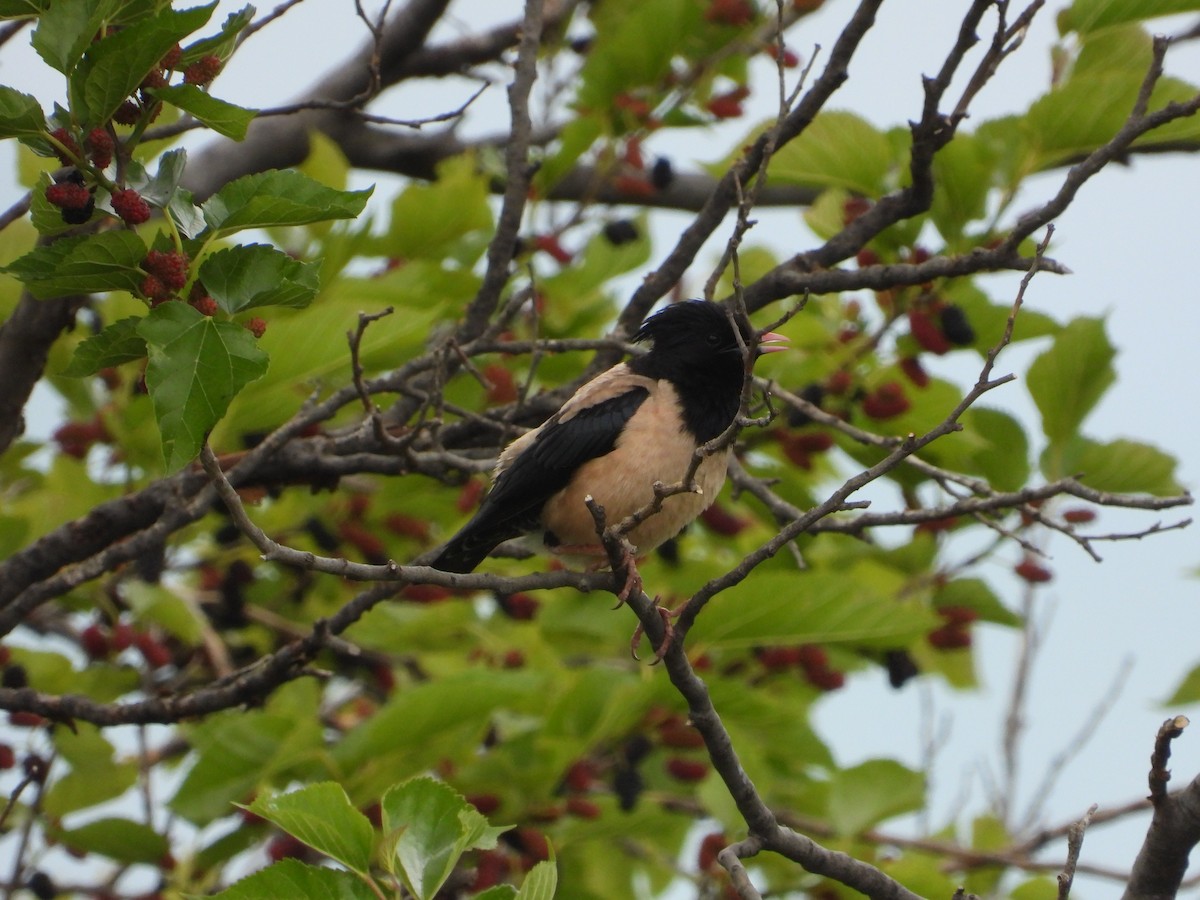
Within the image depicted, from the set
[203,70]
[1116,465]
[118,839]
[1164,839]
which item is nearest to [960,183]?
[1116,465]

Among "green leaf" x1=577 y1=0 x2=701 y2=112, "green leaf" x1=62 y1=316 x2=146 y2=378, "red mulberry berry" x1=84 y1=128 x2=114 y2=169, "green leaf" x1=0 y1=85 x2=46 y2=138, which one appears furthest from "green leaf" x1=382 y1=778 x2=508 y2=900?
"green leaf" x1=577 y1=0 x2=701 y2=112

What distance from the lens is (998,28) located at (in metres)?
4.12

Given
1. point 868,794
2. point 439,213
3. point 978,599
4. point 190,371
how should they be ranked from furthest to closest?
point 978,599 → point 439,213 → point 868,794 → point 190,371

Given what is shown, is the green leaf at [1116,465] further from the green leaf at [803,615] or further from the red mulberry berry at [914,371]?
the green leaf at [803,615]

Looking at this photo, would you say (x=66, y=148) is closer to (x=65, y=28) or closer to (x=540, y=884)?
Answer: (x=65, y=28)

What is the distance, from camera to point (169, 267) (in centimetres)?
277

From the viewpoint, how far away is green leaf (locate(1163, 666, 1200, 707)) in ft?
17.0

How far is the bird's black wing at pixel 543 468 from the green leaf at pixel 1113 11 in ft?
5.99

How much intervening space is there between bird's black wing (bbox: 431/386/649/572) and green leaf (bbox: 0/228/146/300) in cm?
186

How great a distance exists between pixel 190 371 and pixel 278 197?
37cm

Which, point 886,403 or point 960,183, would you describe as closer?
point 960,183

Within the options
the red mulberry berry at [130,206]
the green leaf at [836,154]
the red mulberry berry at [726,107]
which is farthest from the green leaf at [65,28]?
the red mulberry berry at [726,107]

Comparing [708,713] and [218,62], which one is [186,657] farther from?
[218,62]

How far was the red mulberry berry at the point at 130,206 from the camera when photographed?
2.78m
